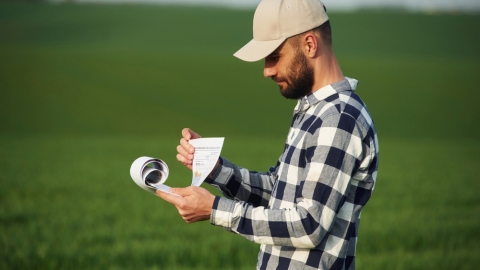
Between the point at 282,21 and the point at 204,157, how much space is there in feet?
2.43

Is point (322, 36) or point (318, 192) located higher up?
point (322, 36)

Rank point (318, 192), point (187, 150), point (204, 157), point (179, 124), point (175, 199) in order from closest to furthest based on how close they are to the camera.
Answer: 1. point (318, 192)
2. point (175, 199)
3. point (204, 157)
4. point (187, 150)
5. point (179, 124)

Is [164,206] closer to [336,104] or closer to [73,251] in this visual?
[73,251]

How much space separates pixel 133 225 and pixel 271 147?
1319cm

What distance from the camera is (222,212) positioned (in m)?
2.63

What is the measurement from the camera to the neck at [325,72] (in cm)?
277

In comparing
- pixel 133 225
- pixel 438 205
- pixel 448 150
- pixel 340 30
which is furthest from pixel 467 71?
pixel 133 225

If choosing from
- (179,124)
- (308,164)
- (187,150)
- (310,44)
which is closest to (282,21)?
(310,44)

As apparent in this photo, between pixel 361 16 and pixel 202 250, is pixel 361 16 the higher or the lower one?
the higher one

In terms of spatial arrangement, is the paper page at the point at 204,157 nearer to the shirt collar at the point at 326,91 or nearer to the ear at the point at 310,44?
the shirt collar at the point at 326,91

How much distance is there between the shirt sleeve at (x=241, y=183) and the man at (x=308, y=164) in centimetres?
49

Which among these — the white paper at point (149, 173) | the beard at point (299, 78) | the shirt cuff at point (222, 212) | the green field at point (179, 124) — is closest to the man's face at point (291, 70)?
the beard at point (299, 78)

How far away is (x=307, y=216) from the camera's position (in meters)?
2.53

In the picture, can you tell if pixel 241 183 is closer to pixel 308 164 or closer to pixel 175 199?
pixel 175 199
